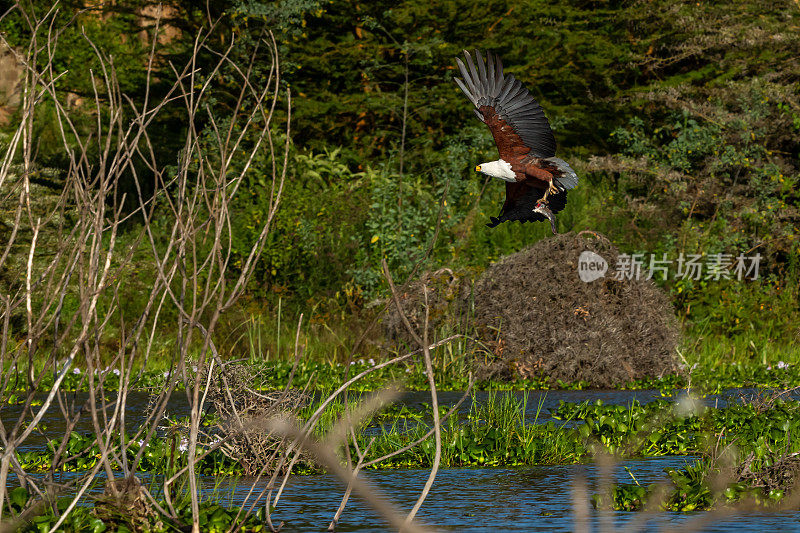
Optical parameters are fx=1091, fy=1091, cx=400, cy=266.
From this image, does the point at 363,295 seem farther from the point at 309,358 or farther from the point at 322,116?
the point at 322,116

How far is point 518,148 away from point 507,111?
15.6 inches

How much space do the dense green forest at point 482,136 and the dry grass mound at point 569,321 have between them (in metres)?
0.92

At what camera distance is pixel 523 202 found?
784cm

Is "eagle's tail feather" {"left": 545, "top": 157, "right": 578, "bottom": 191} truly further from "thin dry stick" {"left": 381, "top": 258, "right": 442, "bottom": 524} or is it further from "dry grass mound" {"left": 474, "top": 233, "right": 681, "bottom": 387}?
"thin dry stick" {"left": 381, "top": 258, "right": 442, "bottom": 524}

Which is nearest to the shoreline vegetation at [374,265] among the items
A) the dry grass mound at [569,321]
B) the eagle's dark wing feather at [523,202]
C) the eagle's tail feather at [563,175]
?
the dry grass mound at [569,321]

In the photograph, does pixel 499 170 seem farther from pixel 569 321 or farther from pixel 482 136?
pixel 482 136

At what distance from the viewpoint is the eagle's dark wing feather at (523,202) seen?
25.3 ft

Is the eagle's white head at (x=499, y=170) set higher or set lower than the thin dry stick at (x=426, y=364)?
higher

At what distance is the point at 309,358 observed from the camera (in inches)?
482

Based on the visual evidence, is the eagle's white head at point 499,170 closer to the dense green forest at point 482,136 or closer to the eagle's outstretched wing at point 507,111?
the eagle's outstretched wing at point 507,111

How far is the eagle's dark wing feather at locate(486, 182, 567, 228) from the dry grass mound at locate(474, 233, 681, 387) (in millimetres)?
2703

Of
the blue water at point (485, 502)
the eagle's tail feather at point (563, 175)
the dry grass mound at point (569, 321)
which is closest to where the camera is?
the blue water at point (485, 502)

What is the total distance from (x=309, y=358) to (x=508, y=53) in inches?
394

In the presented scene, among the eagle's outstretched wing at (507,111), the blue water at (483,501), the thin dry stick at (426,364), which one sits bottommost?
the blue water at (483,501)
